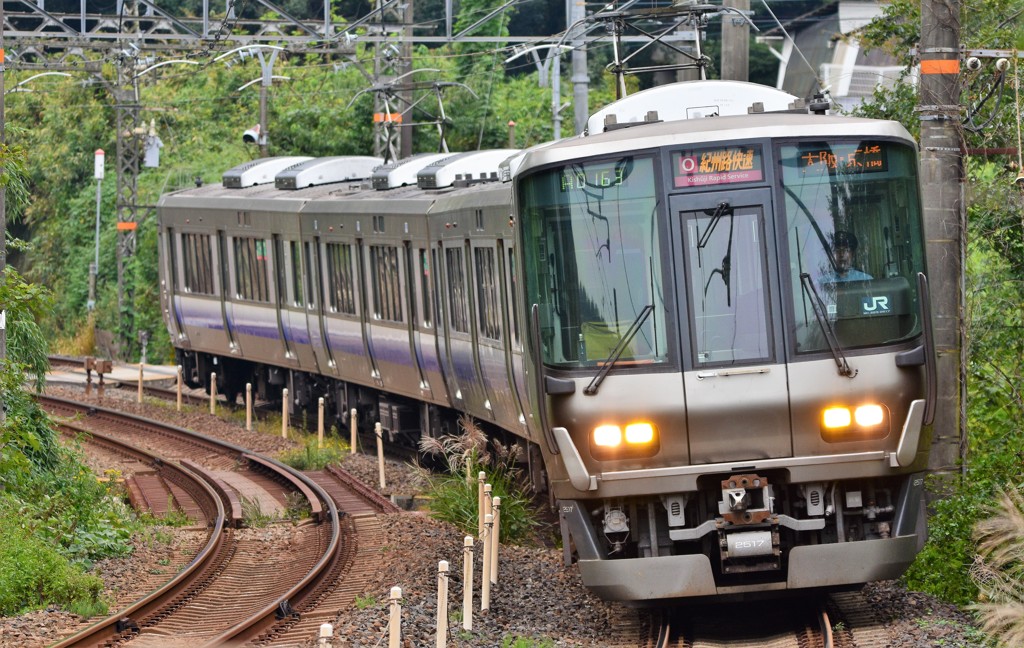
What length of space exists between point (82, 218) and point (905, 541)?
1513 inches

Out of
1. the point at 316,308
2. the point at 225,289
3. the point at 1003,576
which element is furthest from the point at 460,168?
the point at 1003,576

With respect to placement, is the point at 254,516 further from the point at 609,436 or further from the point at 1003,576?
the point at 1003,576

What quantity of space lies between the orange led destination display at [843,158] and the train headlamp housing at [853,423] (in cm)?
136

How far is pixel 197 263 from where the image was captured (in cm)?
2594

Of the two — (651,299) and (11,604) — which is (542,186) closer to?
(651,299)

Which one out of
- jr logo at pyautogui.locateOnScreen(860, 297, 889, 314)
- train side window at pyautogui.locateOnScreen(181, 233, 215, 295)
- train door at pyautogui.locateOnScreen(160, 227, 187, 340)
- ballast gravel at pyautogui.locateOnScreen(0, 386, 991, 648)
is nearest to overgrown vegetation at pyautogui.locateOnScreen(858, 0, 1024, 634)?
ballast gravel at pyautogui.locateOnScreen(0, 386, 991, 648)

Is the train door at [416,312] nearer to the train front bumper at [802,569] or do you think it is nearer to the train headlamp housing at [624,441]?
the train headlamp housing at [624,441]

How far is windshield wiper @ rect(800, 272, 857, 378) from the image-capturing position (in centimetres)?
942

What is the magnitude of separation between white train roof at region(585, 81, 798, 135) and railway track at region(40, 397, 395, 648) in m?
3.84

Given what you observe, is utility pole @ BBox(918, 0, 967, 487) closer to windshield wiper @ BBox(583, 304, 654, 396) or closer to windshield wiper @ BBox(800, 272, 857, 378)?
windshield wiper @ BBox(800, 272, 857, 378)

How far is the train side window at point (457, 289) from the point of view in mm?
15750

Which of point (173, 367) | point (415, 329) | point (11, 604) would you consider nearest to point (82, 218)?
point (173, 367)

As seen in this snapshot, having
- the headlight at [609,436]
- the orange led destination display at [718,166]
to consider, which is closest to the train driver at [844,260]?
the orange led destination display at [718,166]

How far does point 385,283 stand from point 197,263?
7.76 m
